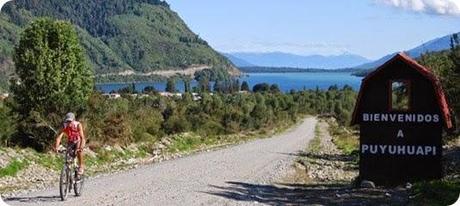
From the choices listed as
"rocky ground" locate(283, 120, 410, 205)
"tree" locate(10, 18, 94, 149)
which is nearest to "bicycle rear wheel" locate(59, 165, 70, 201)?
"rocky ground" locate(283, 120, 410, 205)

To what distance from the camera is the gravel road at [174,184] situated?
16516 mm

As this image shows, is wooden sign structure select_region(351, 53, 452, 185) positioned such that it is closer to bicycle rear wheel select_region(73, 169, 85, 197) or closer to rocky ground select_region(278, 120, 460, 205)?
rocky ground select_region(278, 120, 460, 205)

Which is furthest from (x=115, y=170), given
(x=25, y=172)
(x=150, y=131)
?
(x=150, y=131)

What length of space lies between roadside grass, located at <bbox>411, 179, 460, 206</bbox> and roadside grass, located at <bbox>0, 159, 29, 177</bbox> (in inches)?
477

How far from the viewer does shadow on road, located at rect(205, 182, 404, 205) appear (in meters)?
18.1

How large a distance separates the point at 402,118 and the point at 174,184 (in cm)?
721

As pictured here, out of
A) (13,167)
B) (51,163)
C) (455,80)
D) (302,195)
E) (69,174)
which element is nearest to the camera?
(69,174)

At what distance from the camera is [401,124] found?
21281mm

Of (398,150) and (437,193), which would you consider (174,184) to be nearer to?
(398,150)

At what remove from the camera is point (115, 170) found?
980 inches

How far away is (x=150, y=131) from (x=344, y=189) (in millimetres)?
36729

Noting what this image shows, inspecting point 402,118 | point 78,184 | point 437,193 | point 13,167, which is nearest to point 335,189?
point 402,118

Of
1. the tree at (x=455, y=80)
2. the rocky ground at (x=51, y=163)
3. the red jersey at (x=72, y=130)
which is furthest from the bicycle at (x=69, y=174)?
the tree at (x=455, y=80)

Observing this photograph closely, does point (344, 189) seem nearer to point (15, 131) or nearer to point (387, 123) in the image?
point (387, 123)
